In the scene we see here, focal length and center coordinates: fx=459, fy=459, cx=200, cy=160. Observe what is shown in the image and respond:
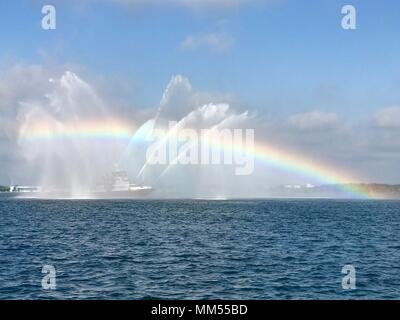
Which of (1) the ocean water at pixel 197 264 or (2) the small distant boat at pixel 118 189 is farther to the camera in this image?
(2) the small distant boat at pixel 118 189

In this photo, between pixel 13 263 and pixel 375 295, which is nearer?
pixel 375 295

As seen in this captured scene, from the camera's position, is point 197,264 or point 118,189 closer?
point 197,264

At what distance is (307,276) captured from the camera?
954 inches

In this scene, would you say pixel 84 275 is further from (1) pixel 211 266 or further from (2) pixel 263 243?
(2) pixel 263 243

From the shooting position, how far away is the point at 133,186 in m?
192

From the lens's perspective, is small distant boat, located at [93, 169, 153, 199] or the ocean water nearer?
the ocean water
